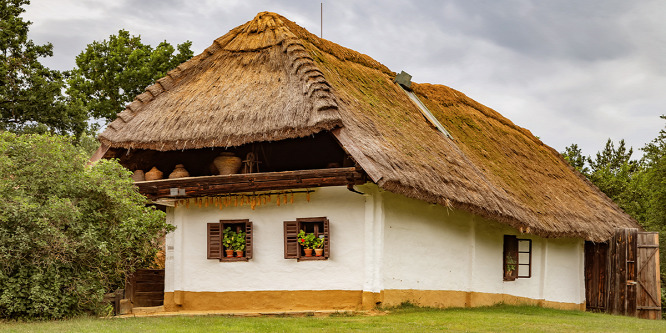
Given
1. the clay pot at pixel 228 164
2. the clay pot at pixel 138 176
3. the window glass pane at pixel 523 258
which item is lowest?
the window glass pane at pixel 523 258

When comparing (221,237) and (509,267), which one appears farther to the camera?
(509,267)

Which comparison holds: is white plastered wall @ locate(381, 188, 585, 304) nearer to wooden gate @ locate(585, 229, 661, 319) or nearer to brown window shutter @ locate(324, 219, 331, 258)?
brown window shutter @ locate(324, 219, 331, 258)

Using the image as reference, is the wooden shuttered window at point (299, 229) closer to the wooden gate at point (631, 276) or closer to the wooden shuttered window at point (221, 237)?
the wooden shuttered window at point (221, 237)

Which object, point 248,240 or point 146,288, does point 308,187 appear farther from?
point 146,288

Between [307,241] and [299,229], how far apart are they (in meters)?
0.30

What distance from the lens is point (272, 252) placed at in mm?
15641

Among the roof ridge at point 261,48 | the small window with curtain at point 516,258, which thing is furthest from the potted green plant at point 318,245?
the small window with curtain at point 516,258

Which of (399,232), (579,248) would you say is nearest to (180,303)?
(399,232)

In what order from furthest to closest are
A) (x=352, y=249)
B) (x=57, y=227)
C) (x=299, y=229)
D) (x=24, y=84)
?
(x=24, y=84) < (x=299, y=229) < (x=352, y=249) < (x=57, y=227)

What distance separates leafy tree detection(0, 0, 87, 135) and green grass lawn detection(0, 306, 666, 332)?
630 inches

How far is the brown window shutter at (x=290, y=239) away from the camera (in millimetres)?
15380

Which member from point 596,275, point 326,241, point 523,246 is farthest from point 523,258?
point 326,241

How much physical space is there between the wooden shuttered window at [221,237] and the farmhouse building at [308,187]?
0.03 metres

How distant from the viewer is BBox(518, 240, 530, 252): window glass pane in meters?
20.3
